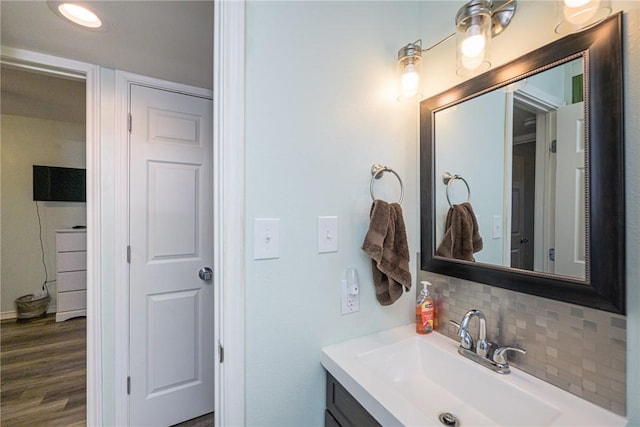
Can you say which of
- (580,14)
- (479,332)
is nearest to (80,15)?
(580,14)

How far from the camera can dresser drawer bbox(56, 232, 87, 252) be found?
3.28 metres

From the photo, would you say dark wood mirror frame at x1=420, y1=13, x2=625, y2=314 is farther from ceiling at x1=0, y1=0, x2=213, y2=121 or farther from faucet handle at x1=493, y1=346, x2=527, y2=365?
ceiling at x1=0, y1=0, x2=213, y2=121

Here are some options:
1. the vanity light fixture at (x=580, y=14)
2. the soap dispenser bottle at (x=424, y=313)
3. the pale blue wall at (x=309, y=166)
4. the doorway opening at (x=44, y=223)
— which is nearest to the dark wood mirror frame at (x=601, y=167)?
the vanity light fixture at (x=580, y=14)

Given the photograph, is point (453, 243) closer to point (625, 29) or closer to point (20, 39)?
point (625, 29)

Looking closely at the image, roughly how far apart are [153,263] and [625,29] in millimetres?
2134

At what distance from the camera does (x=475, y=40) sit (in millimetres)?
876

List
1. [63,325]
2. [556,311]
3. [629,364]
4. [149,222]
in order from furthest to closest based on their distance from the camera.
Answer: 1. [63,325]
2. [149,222]
3. [556,311]
4. [629,364]

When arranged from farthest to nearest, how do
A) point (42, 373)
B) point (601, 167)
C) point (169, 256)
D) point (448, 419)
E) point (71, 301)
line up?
point (71, 301) < point (42, 373) < point (169, 256) < point (448, 419) < point (601, 167)

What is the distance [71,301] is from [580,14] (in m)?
4.79

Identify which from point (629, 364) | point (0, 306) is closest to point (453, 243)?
point (629, 364)

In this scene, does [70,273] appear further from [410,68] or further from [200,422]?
[410,68]

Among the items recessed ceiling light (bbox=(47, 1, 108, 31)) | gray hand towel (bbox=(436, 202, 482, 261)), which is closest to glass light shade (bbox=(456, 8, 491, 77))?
gray hand towel (bbox=(436, 202, 482, 261))

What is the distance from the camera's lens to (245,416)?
859mm

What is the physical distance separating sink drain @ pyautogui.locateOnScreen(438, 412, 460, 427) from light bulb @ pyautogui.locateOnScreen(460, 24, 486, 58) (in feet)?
3.65
